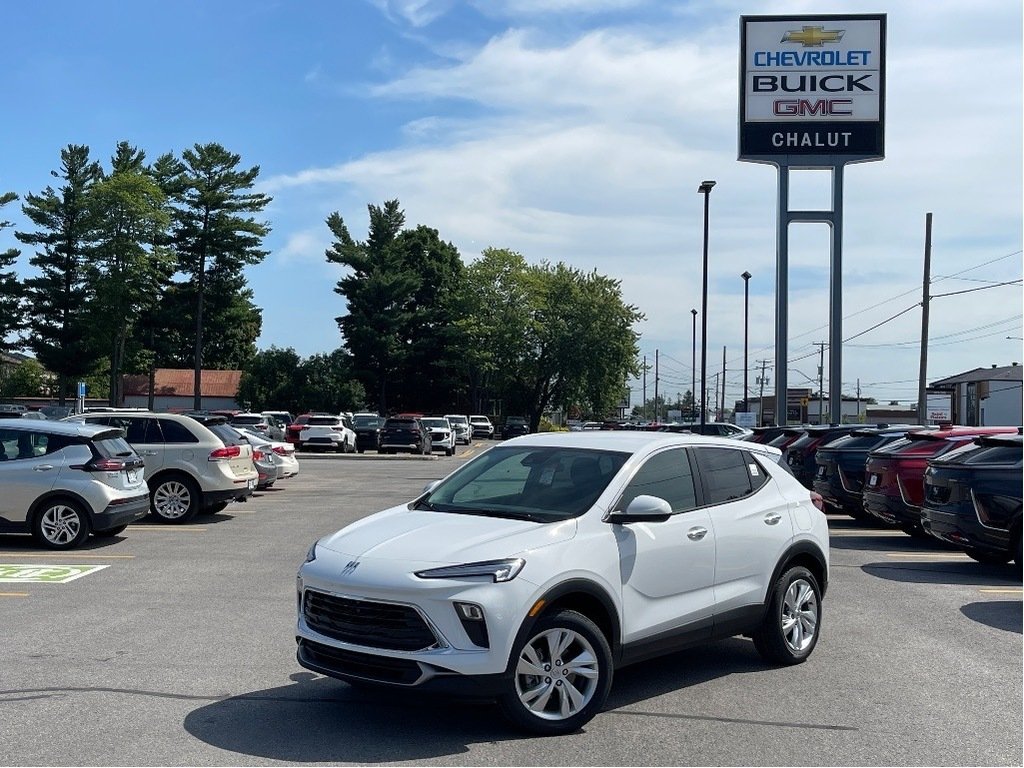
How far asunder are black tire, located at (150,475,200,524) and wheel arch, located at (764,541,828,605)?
11.3m

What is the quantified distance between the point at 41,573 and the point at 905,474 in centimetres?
1123

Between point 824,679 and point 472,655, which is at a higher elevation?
point 472,655

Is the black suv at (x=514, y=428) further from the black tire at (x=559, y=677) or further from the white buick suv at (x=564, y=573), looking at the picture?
the black tire at (x=559, y=677)

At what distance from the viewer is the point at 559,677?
19.8 feet

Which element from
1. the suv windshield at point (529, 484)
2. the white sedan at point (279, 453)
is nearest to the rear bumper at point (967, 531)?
the suv windshield at point (529, 484)

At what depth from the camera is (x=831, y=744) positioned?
5.96m

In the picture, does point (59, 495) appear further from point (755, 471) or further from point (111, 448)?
point (755, 471)

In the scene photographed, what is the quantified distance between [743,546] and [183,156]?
216 feet

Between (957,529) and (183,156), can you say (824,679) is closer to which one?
(957,529)

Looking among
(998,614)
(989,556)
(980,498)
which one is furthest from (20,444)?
(989,556)

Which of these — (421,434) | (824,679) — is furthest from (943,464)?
(421,434)

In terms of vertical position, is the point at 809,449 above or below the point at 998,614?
above

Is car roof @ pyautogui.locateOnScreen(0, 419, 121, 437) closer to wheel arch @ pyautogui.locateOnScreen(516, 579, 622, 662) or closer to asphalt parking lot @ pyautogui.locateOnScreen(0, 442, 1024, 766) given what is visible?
asphalt parking lot @ pyautogui.locateOnScreen(0, 442, 1024, 766)

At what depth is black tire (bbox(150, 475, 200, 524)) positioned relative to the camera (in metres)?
16.8
